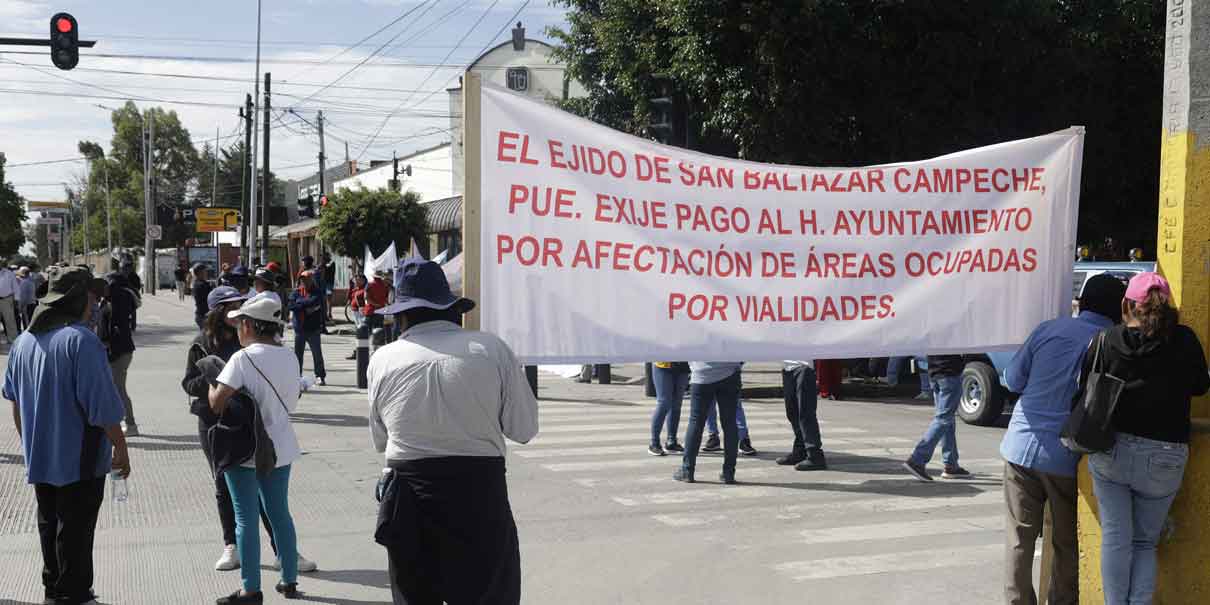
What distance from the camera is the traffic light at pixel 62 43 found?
1753 cm

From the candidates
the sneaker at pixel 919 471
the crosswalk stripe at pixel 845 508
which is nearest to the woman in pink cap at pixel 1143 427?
the crosswalk stripe at pixel 845 508

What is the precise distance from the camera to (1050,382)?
4953mm

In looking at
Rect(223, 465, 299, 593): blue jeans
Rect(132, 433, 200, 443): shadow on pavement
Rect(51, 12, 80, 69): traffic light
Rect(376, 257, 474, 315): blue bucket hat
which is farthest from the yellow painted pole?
Rect(51, 12, 80, 69): traffic light

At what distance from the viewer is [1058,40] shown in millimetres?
17516

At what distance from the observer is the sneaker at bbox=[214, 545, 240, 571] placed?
649cm

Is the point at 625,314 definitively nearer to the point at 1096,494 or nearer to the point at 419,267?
the point at 419,267

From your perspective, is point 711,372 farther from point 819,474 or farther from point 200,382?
Result: point 200,382

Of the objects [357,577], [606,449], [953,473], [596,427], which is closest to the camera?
[357,577]

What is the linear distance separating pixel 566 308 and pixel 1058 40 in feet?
50.3

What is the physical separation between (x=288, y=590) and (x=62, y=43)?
1455cm

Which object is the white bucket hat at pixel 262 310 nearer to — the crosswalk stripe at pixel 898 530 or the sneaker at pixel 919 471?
the crosswalk stripe at pixel 898 530

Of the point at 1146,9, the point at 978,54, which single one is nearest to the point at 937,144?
the point at 978,54

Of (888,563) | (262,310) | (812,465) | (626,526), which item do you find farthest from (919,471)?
(262,310)

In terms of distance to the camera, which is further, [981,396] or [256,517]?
[981,396]
